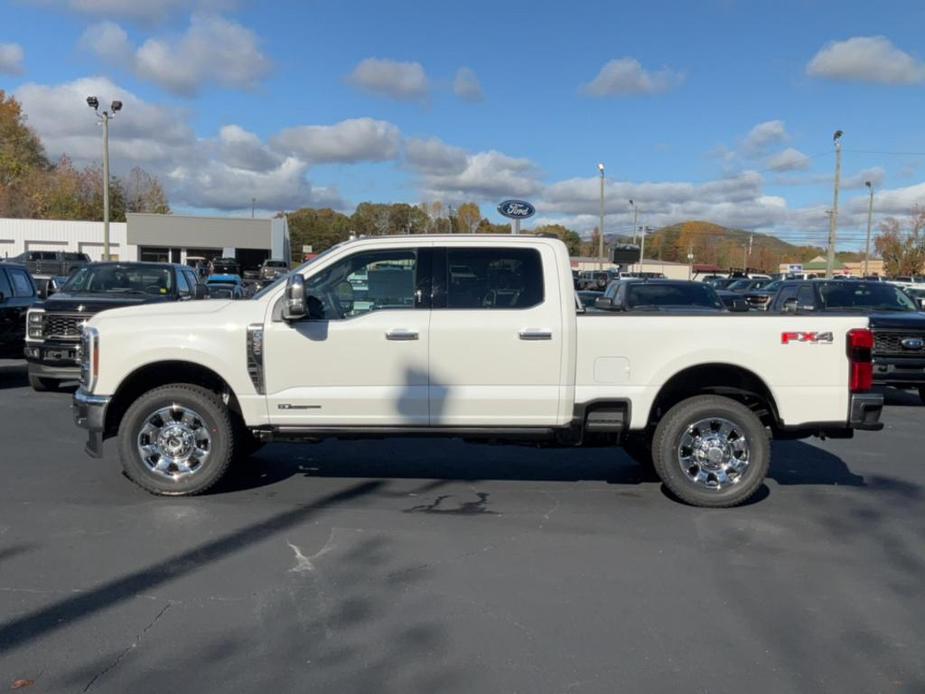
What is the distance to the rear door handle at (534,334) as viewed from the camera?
246 inches

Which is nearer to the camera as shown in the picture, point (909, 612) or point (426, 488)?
point (909, 612)

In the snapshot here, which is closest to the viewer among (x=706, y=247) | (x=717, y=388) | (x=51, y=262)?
(x=717, y=388)

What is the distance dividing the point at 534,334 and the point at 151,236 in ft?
189

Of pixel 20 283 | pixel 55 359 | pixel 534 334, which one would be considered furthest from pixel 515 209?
pixel 20 283

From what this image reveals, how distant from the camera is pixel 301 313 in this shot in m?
6.07

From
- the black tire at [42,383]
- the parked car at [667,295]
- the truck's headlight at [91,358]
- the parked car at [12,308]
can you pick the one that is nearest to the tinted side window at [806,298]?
the parked car at [667,295]

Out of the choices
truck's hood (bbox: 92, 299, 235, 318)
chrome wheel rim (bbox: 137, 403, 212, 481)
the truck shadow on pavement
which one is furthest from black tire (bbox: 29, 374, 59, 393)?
chrome wheel rim (bbox: 137, 403, 212, 481)

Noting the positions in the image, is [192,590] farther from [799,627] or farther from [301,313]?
[799,627]

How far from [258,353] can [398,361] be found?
1.07 m

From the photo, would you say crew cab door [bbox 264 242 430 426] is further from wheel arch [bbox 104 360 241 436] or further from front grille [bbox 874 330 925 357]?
front grille [bbox 874 330 925 357]

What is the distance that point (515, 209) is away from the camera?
1105cm

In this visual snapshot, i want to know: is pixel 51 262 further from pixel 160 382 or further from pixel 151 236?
pixel 160 382

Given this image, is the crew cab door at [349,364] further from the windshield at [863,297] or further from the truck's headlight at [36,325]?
the windshield at [863,297]

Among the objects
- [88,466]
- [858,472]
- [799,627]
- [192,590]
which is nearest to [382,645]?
[192,590]
